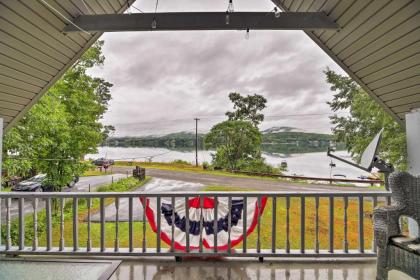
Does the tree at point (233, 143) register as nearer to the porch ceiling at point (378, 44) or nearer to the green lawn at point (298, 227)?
the green lawn at point (298, 227)

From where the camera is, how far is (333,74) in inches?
177

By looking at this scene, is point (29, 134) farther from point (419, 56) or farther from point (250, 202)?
point (419, 56)

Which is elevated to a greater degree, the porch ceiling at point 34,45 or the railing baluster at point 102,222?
the porch ceiling at point 34,45

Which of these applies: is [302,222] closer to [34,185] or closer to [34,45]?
[34,45]

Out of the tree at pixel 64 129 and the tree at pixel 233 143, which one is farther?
the tree at pixel 64 129

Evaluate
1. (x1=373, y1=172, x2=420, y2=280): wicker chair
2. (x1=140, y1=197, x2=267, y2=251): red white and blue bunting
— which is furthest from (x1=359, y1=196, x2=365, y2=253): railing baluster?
(x1=140, y1=197, x2=267, y2=251): red white and blue bunting

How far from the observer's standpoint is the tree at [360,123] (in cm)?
353

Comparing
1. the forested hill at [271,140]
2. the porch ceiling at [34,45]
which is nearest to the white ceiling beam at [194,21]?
the porch ceiling at [34,45]

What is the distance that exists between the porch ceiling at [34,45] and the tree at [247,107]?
199 centimetres

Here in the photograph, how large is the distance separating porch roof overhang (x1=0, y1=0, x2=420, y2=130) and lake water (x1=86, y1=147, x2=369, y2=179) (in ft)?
2.77

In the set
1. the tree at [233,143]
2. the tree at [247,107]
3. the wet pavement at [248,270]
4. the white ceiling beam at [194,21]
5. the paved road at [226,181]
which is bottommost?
the wet pavement at [248,270]

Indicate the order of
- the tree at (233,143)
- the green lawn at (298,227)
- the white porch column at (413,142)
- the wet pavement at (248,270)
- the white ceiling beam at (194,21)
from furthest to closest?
the tree at (233,143) → the green lawn at (298,227) → the white porch column at (413,142) → the white ceiling beam at (194,21) → the wet pavement at (248,270)

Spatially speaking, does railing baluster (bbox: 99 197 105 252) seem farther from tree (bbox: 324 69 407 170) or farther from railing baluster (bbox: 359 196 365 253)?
tree (bbox: 324 69 407 170)

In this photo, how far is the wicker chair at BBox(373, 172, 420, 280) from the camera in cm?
190
